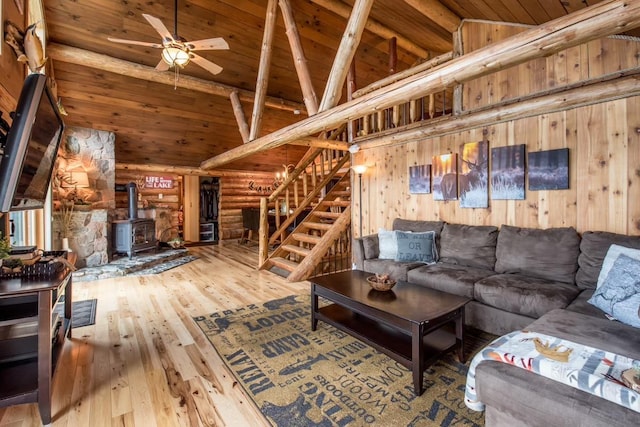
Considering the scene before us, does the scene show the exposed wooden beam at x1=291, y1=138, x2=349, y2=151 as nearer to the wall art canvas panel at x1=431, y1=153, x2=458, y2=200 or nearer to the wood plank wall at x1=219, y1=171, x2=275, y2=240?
the wall art canvas panel at x1=431, y1=153, x2=458, y2=200

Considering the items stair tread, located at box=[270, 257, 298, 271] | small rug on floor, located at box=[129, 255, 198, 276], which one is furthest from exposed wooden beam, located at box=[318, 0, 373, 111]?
small rug on floor, located at box=[129, 255, 198, 276]

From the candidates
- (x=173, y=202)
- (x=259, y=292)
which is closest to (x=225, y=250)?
(x=173, y=202)

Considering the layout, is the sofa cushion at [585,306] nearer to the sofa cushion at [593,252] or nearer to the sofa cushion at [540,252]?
the sofa cushion at [593,252]

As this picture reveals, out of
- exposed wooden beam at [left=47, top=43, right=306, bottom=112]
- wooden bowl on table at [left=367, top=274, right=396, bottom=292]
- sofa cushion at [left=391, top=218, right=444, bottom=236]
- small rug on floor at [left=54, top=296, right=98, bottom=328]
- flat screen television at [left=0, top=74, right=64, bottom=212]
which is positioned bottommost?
small rug on floor at [left=54, top=296, right=98, bottom=328]

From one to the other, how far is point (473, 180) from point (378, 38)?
3.68 metres

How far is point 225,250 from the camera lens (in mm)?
7551

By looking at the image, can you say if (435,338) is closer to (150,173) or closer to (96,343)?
(96,343)

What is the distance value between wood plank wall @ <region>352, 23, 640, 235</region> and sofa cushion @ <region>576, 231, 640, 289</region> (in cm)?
28

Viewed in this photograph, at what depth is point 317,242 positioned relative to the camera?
499 centimetres

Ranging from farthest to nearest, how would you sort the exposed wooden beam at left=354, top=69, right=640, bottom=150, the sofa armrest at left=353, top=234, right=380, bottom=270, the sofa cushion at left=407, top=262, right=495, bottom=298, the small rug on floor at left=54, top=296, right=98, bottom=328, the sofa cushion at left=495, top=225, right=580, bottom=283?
the sofa armrest at left=353, top=234, right=380, bottom=270
the small rug on floor at left=54, top=296, right=98, bottom=328
the sofa cushion at left=407, top=262, right=495, bottom=298
the sofa cushion at left=495, top=225, right=580, bottom=283
the exposed wooden beam at left=354, top=69, right=640, bottom=150

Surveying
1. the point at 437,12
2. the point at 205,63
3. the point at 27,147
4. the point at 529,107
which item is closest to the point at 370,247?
the point at 529,107

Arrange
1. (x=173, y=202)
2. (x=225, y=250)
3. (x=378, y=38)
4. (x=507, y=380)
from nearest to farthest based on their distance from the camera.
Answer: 1. (x=507, y=380)
2. (x=378, y=38)
3. (x=225, y=250)
4. (x=173, y=202)

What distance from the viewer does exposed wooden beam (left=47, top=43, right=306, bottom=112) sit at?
405 cm

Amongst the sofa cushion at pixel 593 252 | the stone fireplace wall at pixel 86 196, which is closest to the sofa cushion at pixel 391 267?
the sofa cushion at pixel 593 252
